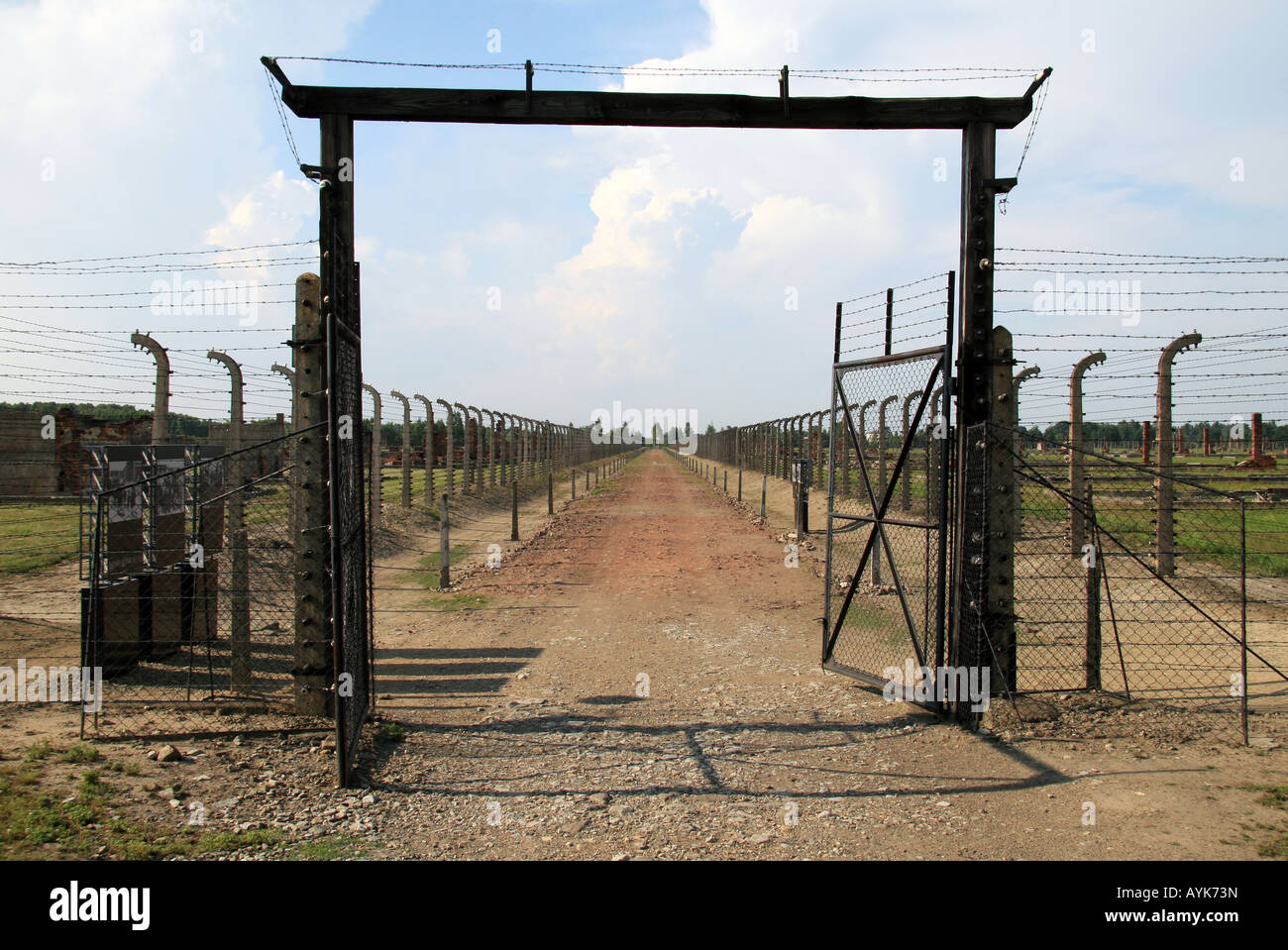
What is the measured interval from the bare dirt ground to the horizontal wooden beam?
169 inches

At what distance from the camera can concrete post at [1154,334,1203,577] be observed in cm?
1019

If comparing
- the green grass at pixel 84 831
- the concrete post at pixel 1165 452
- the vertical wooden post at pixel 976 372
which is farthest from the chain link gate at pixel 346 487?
the concrete post at pixel 1165 452

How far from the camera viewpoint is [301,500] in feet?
18.5

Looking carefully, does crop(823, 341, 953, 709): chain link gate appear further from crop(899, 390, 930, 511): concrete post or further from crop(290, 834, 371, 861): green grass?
crop(290, 834, 371, 861): green grass

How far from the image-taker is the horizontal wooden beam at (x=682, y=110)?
233 inches

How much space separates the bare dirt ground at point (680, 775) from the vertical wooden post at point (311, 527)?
0.47 m

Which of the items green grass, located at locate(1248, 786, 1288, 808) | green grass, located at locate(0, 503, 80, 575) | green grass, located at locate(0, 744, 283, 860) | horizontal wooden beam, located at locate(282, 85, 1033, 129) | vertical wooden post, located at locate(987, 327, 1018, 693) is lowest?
green grass, located at locate(1248, 786, 1288, 808)

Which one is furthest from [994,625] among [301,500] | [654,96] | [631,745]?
[301,500]

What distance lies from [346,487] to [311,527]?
15.0 inches

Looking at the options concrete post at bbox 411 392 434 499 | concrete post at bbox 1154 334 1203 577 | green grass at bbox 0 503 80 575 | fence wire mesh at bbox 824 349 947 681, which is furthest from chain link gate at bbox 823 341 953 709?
concrete post at bbox 411 392 434 499

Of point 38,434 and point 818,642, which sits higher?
point 38,434

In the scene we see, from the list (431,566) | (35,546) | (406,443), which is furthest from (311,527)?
(406,443)
